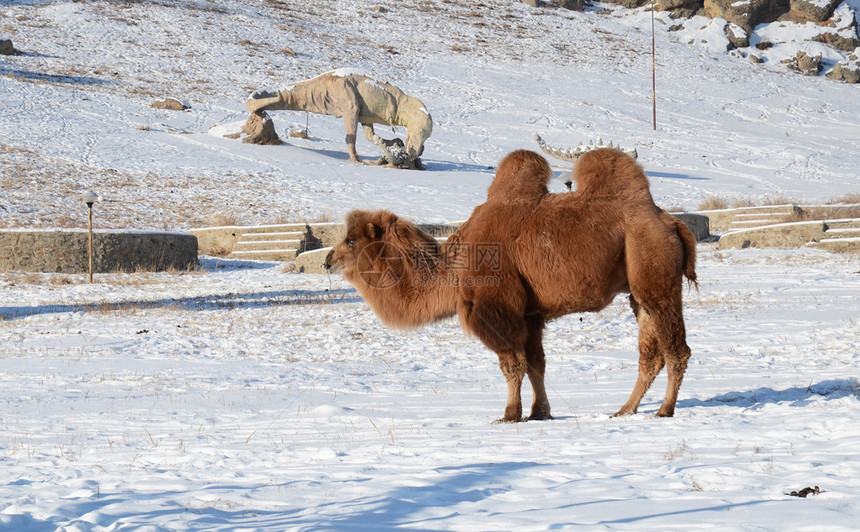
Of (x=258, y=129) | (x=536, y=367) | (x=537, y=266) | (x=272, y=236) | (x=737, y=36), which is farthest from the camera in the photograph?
(x=737, y=36)

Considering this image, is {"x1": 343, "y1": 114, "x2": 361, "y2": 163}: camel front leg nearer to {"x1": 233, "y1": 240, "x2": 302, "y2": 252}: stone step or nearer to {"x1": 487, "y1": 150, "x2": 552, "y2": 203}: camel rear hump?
{"x1": 233, "y1": 240, "x2": 302, "y2": 252}: stone step

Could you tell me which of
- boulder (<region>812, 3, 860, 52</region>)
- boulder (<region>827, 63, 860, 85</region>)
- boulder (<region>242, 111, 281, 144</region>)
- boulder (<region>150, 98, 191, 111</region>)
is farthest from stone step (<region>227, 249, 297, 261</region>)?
boulder (<region>812, 3, 860, 52</region>)

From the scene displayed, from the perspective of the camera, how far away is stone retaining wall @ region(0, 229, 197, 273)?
20109 millimetres

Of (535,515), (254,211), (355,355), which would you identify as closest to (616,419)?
(535,515)

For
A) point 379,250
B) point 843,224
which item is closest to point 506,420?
point 379,250

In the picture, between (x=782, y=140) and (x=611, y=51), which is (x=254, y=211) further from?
(x=611, y=51)

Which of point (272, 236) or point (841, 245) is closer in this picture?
point (841, 245)

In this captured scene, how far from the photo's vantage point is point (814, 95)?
199 feet

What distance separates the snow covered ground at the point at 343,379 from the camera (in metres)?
4.58

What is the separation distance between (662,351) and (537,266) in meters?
1.23

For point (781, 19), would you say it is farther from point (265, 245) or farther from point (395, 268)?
point (395, 268)

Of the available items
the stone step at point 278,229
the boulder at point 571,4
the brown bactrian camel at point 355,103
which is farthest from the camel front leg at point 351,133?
the boulder at point 571,4

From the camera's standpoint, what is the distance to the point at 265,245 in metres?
24.0

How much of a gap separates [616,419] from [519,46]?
203ft
